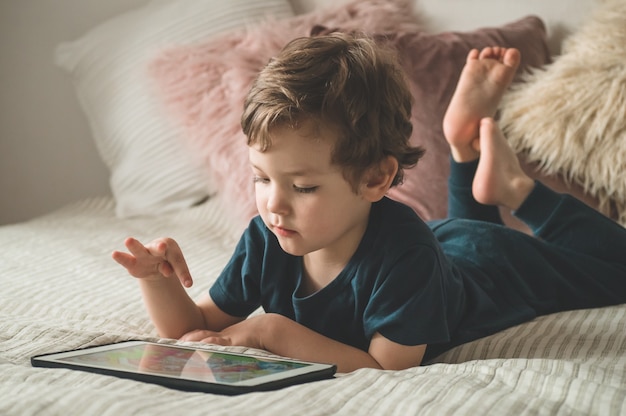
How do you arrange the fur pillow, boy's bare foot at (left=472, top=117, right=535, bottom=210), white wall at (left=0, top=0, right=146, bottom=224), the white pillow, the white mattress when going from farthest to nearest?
white wall at (left=0, top=0, right=146, bottom=224), the white pillow, the fur pillow, boy's bare foot at (left=472, top=117, right=535, bottom=210), the white mattress

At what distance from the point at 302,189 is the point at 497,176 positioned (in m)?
0.57

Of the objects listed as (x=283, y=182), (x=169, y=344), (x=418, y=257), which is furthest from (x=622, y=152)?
(x=169, y=344)

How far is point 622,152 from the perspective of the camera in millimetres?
1620

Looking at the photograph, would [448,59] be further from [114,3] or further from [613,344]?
[114,3]

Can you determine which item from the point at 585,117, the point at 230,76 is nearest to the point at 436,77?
the point at 585,117

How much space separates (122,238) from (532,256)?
93 cm

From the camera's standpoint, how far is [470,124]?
1.59 metres

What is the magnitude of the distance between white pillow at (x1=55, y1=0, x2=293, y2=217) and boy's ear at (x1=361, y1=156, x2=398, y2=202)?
101cm

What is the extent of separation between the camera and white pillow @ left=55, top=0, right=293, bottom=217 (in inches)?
84.6

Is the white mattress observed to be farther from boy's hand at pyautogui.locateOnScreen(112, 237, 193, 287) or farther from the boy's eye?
the boy's eye

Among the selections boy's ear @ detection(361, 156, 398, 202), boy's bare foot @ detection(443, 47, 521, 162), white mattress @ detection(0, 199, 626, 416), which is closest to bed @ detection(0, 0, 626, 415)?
white mattress @ detection(0, 199, 626, 416)

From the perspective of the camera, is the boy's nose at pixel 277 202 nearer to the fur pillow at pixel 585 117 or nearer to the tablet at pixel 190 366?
the tablet at pixel 190 366

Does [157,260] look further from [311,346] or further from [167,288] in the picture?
[311,346]

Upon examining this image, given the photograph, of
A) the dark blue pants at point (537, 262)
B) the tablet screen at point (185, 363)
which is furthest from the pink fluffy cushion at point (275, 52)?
the tablet screen at point (185, 363)
